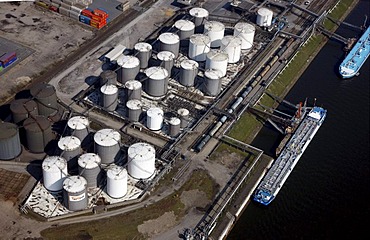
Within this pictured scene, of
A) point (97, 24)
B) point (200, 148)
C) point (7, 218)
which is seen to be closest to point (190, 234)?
point (200, 148)

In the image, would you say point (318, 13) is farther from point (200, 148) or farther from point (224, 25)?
point (200, 148)

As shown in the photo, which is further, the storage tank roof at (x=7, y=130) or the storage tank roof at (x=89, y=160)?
the storage tank roof at (x=7, y=130)

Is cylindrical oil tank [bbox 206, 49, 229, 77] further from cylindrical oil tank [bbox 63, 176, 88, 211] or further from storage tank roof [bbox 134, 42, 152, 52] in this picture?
cylindrical oil tank [bbox 63, 176, 88, 211]

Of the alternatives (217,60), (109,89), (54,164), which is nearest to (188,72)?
(217,60)

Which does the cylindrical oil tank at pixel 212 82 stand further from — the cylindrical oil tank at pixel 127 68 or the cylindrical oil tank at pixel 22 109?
the cylindrical oil tank at pixel 22 109

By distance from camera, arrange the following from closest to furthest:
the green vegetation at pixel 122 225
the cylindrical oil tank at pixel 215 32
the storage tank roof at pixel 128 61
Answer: the green vegetation at pixel 122 225 → the storage tank roof at pixel 128 61 → the cylindrical oil tank at pixel 215 32

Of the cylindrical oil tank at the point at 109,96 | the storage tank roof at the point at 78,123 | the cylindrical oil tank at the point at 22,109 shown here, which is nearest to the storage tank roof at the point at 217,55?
the cylindrical oil tank at the point at 109,96

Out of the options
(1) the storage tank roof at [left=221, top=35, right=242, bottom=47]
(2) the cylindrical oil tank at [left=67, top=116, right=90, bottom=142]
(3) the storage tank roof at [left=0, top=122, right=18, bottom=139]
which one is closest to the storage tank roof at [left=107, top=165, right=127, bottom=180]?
(2) the cylindrical oil tank at [left=67, top=116, right=90, bottom=142]

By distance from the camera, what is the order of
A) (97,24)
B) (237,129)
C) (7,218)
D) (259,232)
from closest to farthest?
(7,218) → (259,232) → (237,129) → (97,24)
